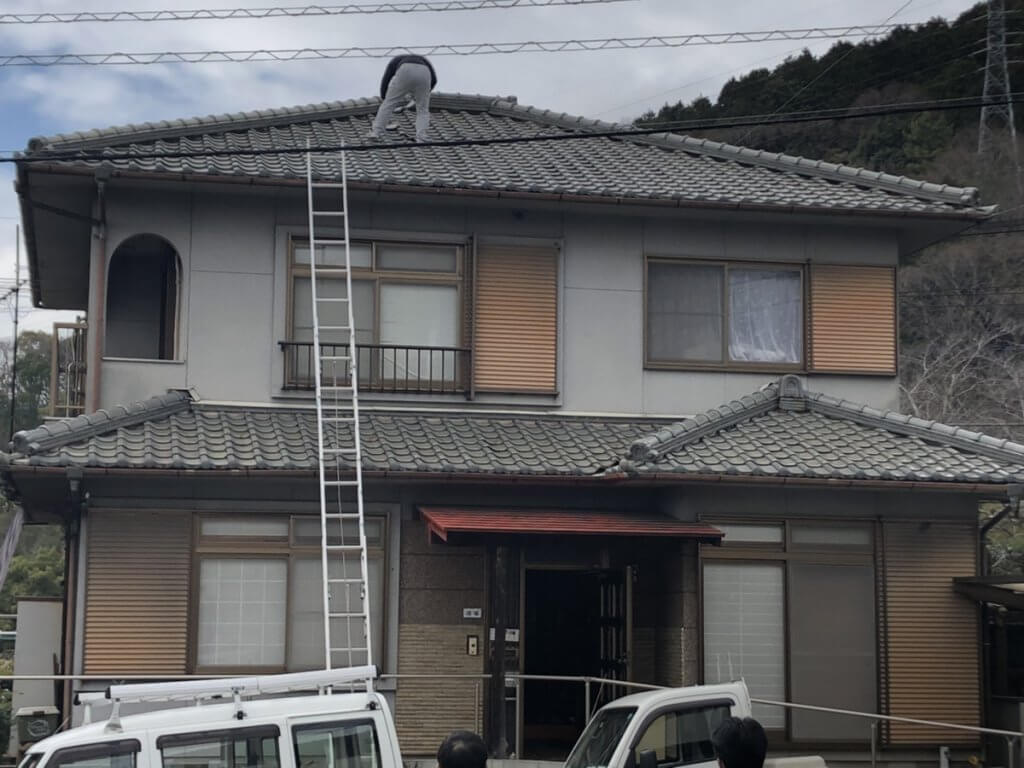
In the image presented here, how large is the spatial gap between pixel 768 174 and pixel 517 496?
21.3 feet

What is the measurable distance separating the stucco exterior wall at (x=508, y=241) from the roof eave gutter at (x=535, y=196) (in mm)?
350

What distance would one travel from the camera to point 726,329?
1777 centimetres

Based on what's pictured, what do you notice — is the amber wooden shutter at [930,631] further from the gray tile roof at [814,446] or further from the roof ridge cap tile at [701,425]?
the roof ridge cap tile at [701,425]

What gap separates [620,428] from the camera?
16938 mm

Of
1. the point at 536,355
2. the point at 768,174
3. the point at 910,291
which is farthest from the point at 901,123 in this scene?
the point at 536,355

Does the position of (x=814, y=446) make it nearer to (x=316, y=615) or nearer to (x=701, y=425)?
(x=701, y=425)

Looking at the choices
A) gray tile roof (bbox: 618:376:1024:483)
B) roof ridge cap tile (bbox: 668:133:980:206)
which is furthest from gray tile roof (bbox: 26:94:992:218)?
gray tile roof (bbox: 618:376:1024:483)

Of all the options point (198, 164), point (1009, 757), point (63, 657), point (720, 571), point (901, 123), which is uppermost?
point (901, 123)

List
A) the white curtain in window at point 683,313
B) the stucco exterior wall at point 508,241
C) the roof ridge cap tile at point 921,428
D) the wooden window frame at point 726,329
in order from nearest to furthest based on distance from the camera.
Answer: the roof ridge cap tile at point 921,428 → the stucco exterior wall at point 508,241 → the wooden window frame at point 726,329 → the white curtain in window at point 683,313

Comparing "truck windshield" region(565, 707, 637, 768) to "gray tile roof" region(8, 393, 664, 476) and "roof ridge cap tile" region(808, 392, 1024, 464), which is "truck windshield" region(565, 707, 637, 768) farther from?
"roof ridge cap tile" region(808, 392, 1024, 464)

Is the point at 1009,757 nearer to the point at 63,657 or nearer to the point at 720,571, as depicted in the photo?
the point at 720,571

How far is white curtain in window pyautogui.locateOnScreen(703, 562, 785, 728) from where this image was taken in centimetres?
1523

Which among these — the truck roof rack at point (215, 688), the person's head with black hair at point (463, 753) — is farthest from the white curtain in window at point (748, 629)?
the person's head with black hair at point (463, 753)

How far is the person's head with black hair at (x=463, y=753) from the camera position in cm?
567
